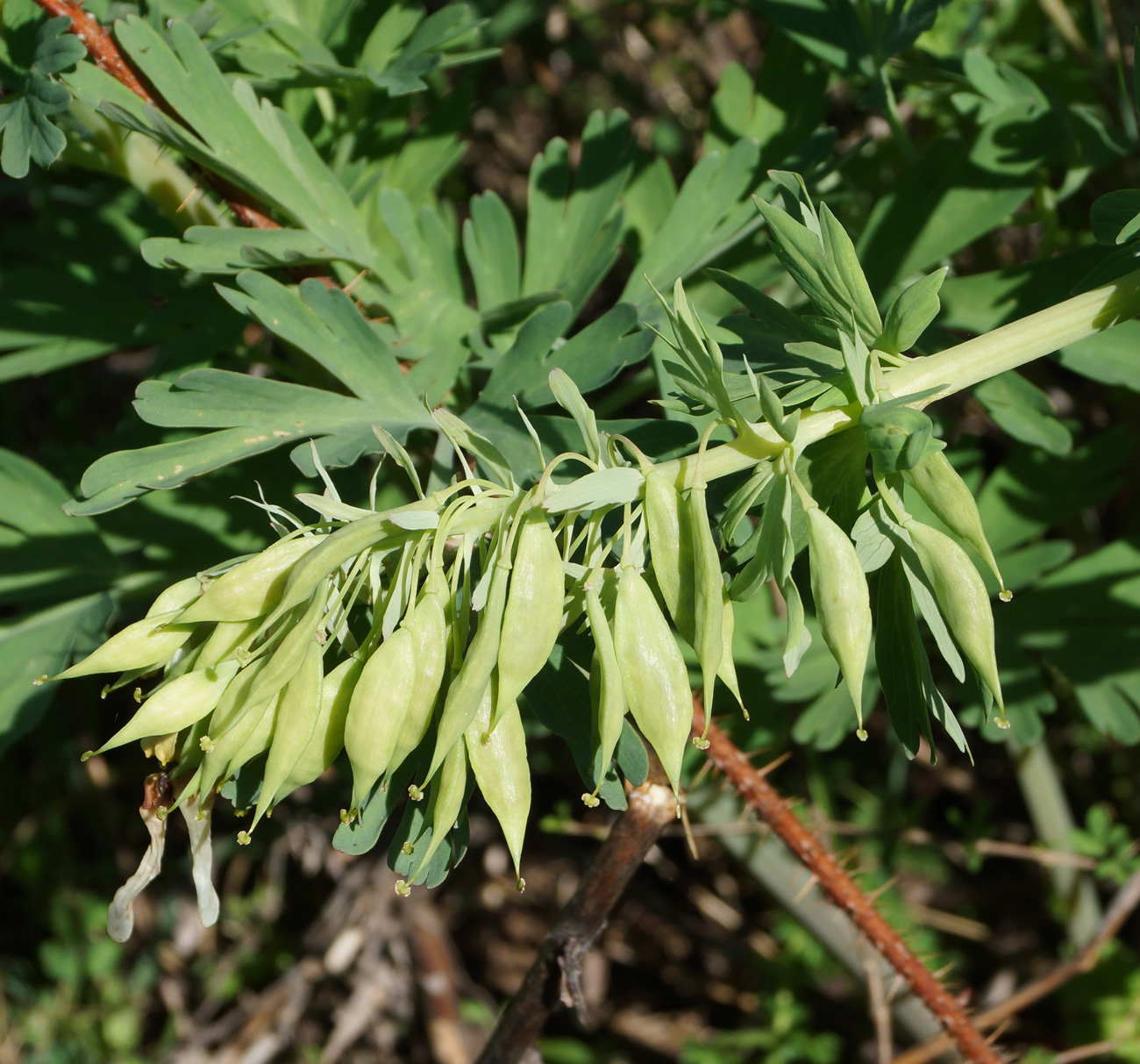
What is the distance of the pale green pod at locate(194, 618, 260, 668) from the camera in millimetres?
996

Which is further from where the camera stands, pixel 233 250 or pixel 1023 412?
pixel 1023 412

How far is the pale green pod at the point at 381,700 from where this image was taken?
0.91m

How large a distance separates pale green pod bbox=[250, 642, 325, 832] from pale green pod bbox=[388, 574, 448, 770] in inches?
3.8

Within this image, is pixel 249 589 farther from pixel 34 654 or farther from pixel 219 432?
pixel 34 654

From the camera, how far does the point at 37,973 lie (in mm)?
3102

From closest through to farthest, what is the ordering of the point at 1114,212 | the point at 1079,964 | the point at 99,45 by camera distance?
the point at 1114,212, the point at 99,45, the point at 1079,964

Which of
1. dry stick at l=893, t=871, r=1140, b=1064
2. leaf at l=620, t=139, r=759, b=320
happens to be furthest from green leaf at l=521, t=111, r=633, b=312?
dry stick at l=893, t=871, r=1140, b=1064

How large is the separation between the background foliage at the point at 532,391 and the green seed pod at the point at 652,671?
0.94 feet

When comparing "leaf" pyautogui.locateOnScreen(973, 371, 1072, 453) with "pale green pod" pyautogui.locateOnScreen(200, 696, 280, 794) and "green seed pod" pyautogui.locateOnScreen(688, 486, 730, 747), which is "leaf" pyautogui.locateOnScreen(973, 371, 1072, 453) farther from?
"pale green pod" pyautogui.locateOnScreen(200, 696, 280, 794)

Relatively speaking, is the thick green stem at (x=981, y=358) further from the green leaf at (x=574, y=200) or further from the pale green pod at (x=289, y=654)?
the green leaf at (x=574, y=200)

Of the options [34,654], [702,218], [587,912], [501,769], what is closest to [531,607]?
[501,769]

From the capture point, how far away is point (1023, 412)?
1.60 metres

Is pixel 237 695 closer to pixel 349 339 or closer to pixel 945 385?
pixel 349 339

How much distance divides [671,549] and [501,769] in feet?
0.95
